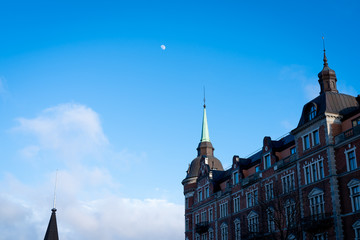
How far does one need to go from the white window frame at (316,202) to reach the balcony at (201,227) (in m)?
24.7

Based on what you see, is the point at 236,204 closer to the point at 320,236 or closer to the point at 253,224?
the point at 253,224

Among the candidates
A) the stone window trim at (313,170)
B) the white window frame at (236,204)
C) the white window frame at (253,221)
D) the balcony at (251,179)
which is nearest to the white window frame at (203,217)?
the white window frame at (236,204)

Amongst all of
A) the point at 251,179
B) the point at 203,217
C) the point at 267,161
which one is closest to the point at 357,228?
the point at 267,161

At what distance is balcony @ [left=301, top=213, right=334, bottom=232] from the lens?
39500 mm

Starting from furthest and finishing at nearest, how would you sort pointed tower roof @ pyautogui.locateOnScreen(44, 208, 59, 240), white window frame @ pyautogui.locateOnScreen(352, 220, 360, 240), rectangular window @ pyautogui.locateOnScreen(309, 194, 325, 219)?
pointed tower roof @ pyautogui.locateOnScreen(44, 208, 59, 240) → rectangular window @ pyautogui.locateOnScreen(309, 194, 325, 219) → white window frame @ pyautogui.locateOnScreen(352, 220, 360, 240)

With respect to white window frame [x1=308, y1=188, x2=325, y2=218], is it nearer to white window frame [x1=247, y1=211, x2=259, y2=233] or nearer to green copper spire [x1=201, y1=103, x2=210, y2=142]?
white window frame [x1=247, y1=211, x2=259, y2=233]

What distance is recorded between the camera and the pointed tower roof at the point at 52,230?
7169 centimetres

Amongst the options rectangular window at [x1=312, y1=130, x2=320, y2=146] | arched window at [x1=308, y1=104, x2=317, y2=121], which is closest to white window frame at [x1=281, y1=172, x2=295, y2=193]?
rectangular window at [x1=312, y1=130, x2=320, y2=146]

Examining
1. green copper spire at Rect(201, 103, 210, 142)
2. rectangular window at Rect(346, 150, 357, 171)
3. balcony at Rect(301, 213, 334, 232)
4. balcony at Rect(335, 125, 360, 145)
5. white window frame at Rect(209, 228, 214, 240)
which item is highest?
green copper spire at Rect(201, 103, 210, 142)

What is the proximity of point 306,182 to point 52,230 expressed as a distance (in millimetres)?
45098

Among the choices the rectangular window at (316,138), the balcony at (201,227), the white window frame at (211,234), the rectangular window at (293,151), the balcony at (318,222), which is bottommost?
the balcony at (318,222)

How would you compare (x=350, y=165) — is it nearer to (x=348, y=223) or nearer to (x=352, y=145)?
(x=352, y=145)

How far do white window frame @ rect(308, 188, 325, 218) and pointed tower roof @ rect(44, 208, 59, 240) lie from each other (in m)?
44.8

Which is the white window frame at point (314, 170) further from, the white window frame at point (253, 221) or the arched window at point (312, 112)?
the white window frame at point (253, 221)
